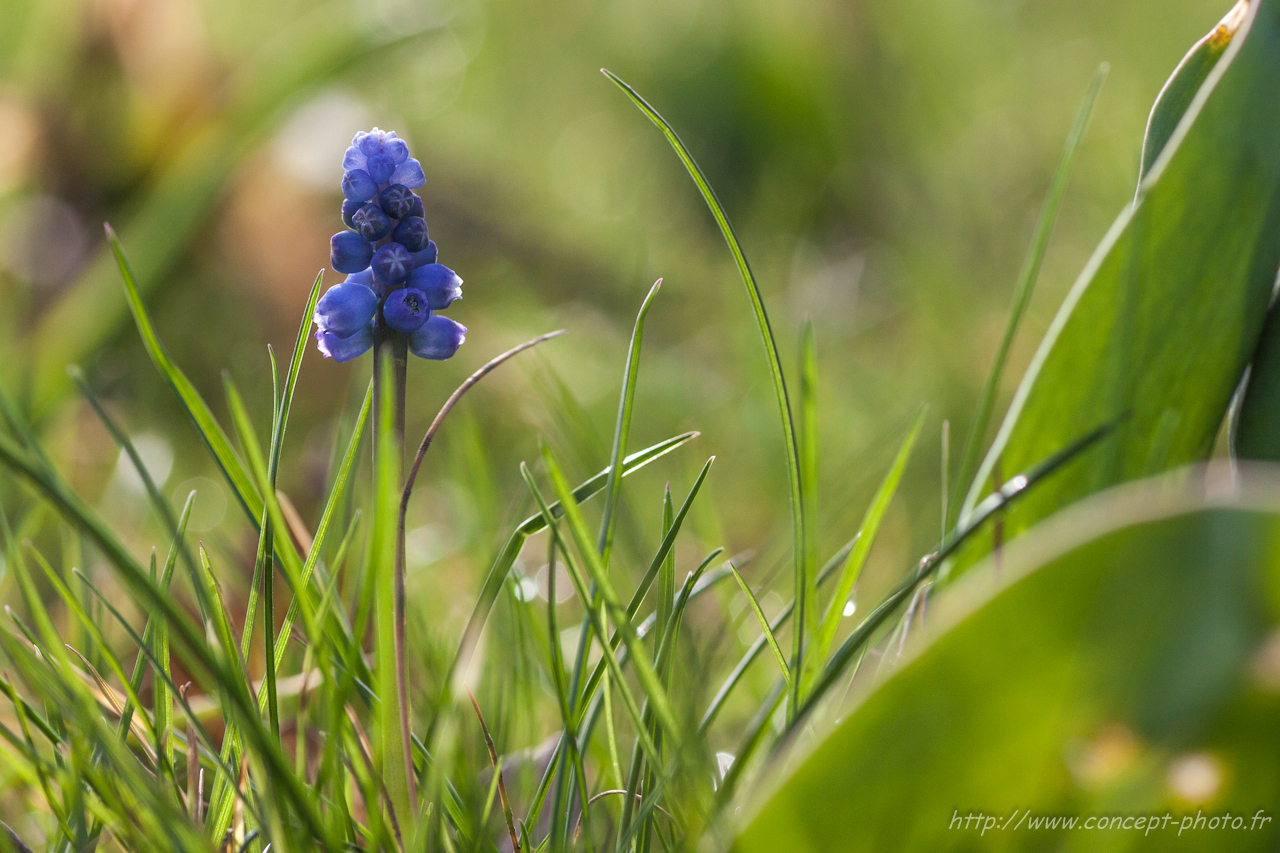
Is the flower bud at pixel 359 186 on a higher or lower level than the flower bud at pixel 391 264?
higher

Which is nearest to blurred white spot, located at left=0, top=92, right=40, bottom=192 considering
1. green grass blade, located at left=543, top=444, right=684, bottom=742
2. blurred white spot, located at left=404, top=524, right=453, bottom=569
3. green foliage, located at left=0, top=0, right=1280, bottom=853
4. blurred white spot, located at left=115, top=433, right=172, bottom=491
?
blurred white spot, located at left=115, top=433, right=172, bottom=491

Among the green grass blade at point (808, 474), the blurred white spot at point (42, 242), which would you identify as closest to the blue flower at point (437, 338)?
the green grass blade at point (808, 474)

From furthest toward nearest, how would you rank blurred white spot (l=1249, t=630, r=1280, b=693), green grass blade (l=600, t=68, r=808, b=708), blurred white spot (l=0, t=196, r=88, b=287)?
1. blurred white spot (l=0, t=196, r=88, b=287)
2. green grass blade (l=600, t=68, r=808, b=708)
3. blurred white spot (l=1249, t=630, r=1280, b=693)

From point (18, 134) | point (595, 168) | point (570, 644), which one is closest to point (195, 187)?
point (18, 134)

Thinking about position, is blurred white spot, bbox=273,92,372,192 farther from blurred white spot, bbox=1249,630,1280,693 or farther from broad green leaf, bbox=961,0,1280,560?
blurred white spot, bbox=1249,630,1280,693

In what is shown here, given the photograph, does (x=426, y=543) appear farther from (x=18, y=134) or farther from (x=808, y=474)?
(x=18, y=134)

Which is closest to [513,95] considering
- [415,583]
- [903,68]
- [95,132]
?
[903,68]

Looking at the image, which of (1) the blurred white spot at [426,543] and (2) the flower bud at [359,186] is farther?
(1) the blurred white spot at [426,543]

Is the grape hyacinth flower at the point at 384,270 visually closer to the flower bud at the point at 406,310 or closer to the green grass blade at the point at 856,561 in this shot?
the flower bud at the point at 406,310
